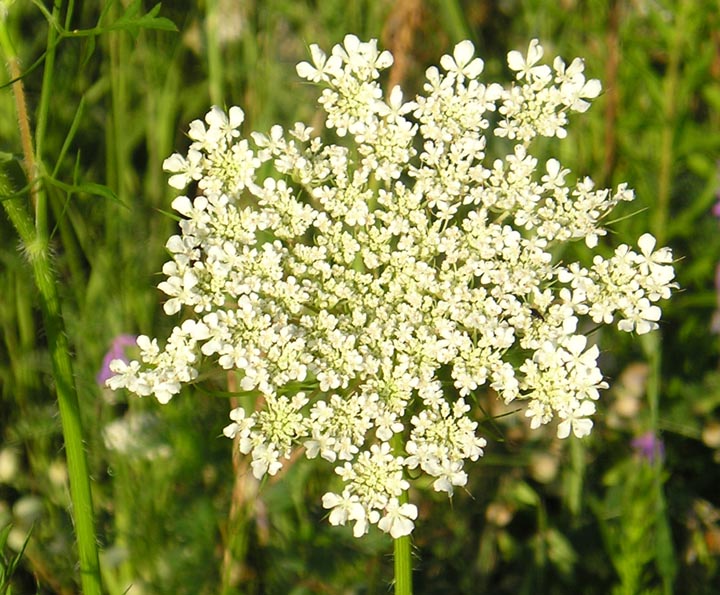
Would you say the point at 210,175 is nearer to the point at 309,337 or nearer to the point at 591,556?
the point at 309,337

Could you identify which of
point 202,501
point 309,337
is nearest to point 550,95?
point 309,337

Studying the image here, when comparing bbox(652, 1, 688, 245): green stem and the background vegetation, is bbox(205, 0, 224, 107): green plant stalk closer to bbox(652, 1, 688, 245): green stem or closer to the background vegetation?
the background vegetation

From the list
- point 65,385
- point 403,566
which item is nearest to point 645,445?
point 403,566

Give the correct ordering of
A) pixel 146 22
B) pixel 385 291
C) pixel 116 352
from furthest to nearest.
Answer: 1. pixel 116 352
2. pixel 385 291
3. pixel 146 22

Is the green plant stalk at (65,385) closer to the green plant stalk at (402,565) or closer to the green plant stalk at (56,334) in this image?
the green plant stalk at (56,334)

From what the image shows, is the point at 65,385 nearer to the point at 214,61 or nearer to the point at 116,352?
the point at 116,352

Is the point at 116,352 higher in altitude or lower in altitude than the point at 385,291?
higher
